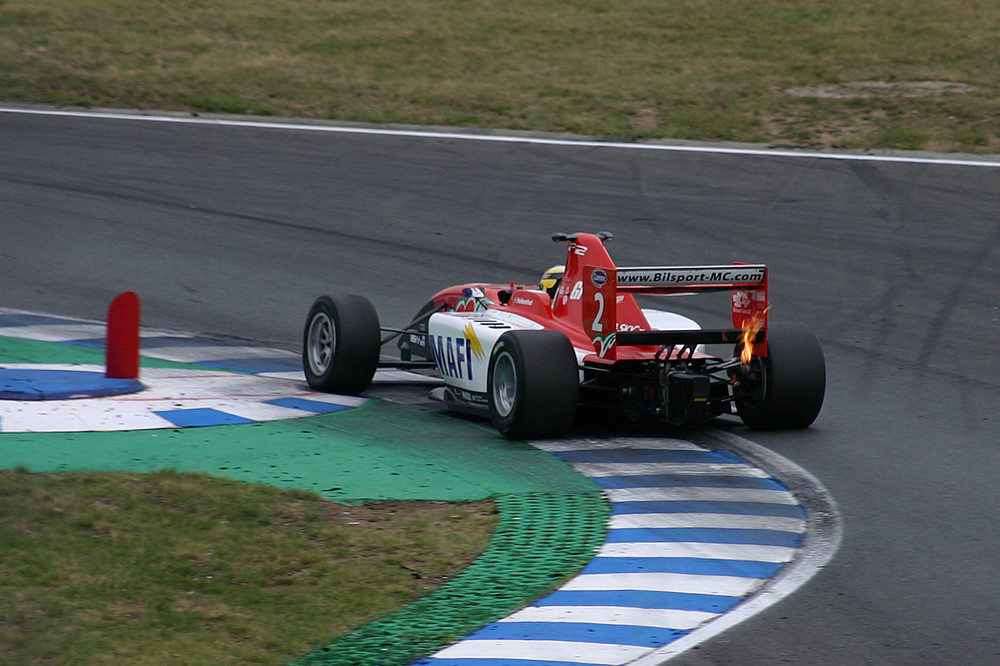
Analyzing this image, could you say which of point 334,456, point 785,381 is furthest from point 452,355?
point 785,381

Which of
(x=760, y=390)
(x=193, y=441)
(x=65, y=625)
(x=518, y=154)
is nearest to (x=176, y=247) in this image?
(x=518, y=154)

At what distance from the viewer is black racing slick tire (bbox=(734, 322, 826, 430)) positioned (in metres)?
8.82

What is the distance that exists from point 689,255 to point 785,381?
19.4ft

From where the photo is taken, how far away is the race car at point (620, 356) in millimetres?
8500

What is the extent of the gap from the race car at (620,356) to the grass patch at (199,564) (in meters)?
1.63

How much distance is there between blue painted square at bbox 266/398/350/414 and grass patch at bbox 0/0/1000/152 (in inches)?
491

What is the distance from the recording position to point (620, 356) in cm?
875

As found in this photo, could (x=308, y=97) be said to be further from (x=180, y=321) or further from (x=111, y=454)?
(x=111, y=454)

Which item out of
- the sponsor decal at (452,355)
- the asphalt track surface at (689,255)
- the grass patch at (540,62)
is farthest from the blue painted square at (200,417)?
the grass patch at (540,62)

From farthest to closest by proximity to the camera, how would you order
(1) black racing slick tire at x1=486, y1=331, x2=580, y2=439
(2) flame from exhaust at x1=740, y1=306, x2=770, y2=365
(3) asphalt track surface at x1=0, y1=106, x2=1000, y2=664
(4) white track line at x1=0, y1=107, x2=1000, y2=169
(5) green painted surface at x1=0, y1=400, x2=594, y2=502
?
1. (4) white track line at x1=0, y1=107, x2=1000, y2=169
2. (2) flame from exhaust at x1=740, y1=306, x2=770, y2=365
3. (1) black racing slick tire at x1=486, y1=331, x2=580, y2=439
4. (5) green painted surface at x1=0, y1=400, x2=594, y2=502
5. (3) asphalt track surface at x1=0, y1=106, x2=1000, y2=664

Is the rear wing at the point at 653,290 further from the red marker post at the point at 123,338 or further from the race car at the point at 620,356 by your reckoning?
the red marker post at the point at 123,338

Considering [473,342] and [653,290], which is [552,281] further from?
[653,290]

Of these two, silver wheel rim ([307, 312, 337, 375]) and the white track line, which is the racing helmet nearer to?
silver wheel rim ([307, 312, 337, 375])

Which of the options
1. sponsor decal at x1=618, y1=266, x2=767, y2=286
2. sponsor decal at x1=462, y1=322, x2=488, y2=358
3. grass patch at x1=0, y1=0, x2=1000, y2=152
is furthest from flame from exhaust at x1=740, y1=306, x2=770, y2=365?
grass patch at x1=0, y1=0, x2=1000, y2=152
